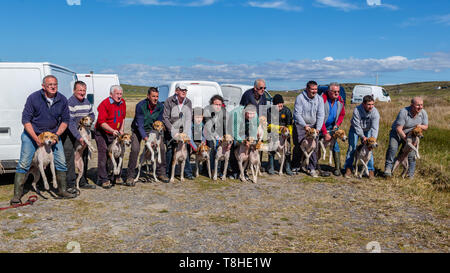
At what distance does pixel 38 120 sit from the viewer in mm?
6109

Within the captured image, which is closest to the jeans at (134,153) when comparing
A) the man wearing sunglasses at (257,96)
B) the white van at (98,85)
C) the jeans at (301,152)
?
the man wearing sunglasses at (257,96)

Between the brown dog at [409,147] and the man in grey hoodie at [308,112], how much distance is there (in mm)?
2134

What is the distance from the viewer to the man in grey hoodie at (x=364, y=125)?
845 centimetres

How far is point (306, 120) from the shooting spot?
866 cm

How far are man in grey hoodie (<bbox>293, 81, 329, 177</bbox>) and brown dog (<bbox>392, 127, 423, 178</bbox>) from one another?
7.00 feet

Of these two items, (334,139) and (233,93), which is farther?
(233,93)

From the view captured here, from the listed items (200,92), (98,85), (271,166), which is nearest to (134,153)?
(271,166)

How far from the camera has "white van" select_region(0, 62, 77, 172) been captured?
662 cm

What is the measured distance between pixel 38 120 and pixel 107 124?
1.42 m

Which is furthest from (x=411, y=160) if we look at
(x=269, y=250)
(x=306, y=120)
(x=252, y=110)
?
(x=269, y=250)

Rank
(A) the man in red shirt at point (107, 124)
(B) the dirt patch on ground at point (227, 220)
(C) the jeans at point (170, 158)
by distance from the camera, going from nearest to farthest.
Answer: (B) the dirt patch on ground at point (227, 220) < (A) the man in red shirt at point (107, 124) < (C) the jeans at point (170, 158)

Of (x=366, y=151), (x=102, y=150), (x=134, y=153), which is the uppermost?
(x=102, y=150)

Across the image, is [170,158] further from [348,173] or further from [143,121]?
[348,173]

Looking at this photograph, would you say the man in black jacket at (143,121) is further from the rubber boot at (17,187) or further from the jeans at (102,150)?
the rubber boot at (17,187)
